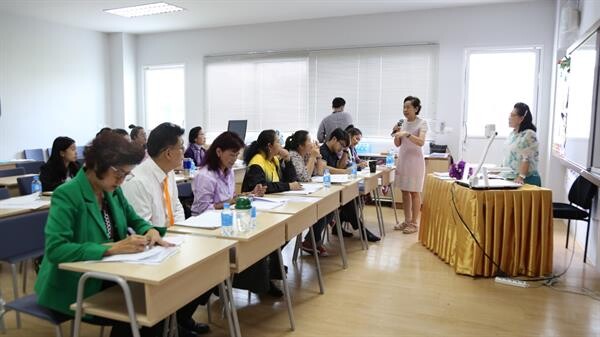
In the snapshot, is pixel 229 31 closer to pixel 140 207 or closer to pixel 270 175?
pixel 270 175

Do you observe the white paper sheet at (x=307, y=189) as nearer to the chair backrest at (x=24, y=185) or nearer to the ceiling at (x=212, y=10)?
the chair backrest at (x=24, y=185)

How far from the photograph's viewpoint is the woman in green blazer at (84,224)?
5.50 ft

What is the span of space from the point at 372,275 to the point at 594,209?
209 cm

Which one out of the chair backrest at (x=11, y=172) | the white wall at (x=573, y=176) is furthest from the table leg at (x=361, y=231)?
the chair backrest at (x=11, y=172)

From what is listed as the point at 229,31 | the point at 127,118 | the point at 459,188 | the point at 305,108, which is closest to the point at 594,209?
the point at 459,188

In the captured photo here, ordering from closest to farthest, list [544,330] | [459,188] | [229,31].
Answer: [544,330], [459,188], [229,31]

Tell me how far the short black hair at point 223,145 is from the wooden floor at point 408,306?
1009mm

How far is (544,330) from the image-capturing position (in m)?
2.74

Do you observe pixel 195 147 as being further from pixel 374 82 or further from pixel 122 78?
pixel 122 78

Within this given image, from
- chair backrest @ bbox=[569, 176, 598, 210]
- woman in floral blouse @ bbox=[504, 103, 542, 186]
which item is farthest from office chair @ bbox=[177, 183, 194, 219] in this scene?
chair backrest @ bbox=[569, 176, 598, 210]

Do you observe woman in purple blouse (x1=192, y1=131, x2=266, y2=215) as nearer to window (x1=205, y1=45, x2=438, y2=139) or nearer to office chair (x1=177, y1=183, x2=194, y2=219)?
office chair (x1=177, y1=183, x2=194, y2=219)

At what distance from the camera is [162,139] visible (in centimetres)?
233

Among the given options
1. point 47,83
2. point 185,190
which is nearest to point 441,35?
point 185,190

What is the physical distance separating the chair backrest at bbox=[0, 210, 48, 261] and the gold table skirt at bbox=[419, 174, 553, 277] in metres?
3.06
